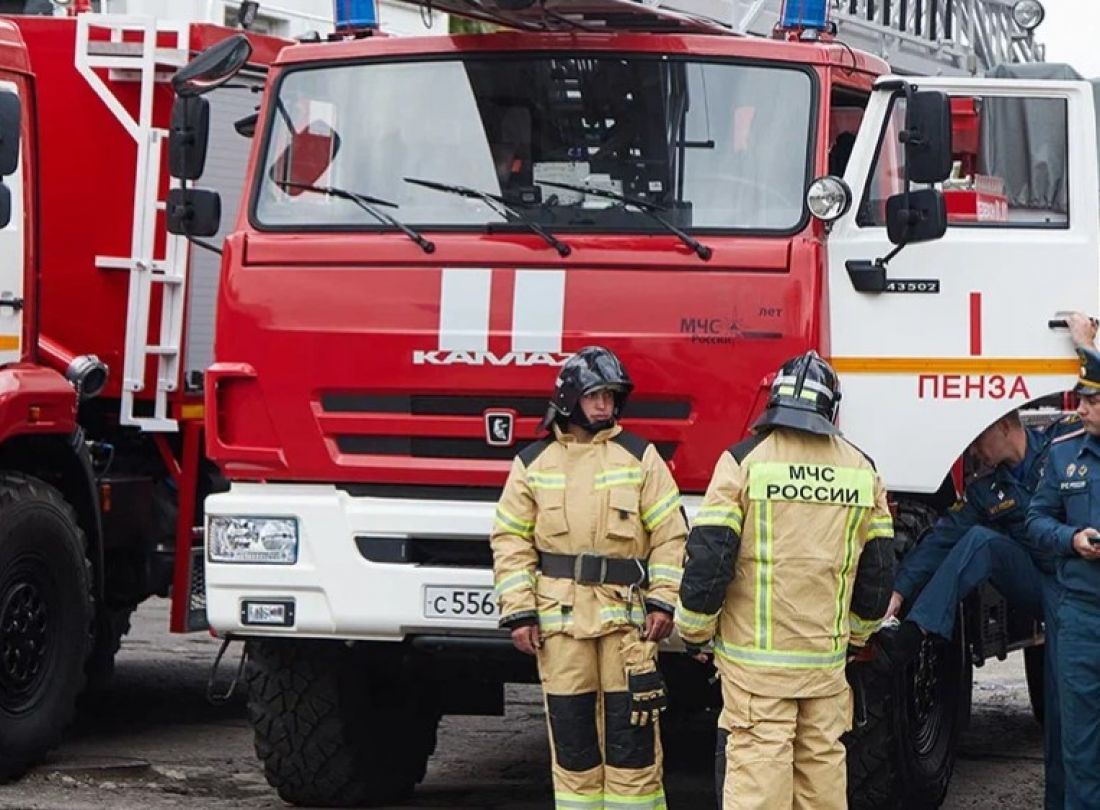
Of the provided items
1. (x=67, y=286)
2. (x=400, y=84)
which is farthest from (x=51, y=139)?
(x=400, y=84)

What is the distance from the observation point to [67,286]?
33.8 ft

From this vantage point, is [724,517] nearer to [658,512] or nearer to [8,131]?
[658,512]

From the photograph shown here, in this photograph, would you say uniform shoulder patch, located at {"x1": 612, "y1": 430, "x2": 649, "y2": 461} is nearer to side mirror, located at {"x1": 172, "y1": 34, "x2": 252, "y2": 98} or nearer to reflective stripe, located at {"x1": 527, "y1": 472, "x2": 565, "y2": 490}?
reflective stripe, located at {"x1": 527, "y1": 472, "x2": 565, "y2": 490}

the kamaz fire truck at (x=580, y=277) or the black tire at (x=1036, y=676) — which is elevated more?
the kamaz fire truck at (x=580, y=277)

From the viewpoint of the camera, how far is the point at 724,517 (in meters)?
7.05

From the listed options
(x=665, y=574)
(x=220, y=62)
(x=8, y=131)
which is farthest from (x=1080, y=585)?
(x=8, y=131)

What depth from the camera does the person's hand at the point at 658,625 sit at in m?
7.74

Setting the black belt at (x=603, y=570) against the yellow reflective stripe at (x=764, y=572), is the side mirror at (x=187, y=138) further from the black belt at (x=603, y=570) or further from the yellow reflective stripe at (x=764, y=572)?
the yellow reflective stripe at (x=764, y=572)

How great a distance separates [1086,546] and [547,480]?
1.76 meters

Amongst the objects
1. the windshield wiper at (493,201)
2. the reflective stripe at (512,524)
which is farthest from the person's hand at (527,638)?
the windshield wiper at (493,201)

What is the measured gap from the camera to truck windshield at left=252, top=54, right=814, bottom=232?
27.0 feet

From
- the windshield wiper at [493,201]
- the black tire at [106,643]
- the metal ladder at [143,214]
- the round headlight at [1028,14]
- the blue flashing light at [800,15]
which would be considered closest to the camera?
the windshield wiper at [493,201]

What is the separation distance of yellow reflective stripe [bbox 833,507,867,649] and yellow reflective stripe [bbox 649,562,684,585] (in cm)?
75

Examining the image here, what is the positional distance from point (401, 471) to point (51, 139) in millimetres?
2999
